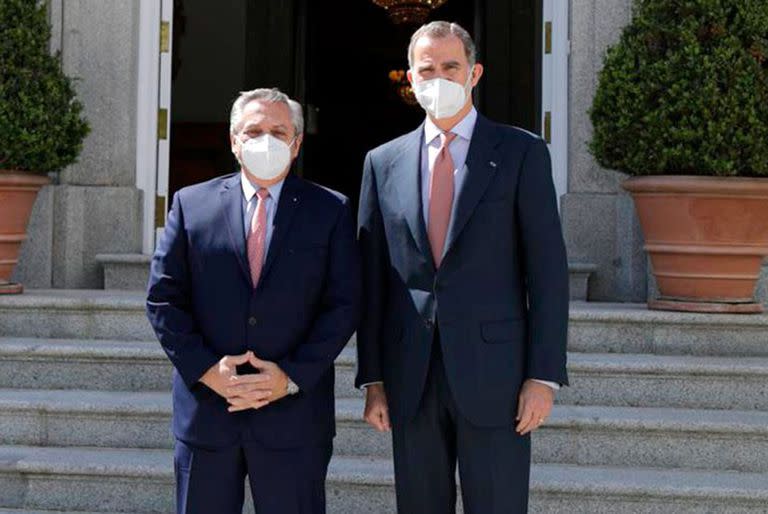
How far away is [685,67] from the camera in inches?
165

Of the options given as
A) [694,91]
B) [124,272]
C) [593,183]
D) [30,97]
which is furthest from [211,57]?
[694,91]

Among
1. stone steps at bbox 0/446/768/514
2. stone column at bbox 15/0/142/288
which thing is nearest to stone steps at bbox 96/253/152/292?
stone column at bbox 15/0/142/288

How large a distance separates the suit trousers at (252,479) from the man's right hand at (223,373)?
148 mm

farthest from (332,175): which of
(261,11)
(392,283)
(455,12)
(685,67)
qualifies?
(392,283)

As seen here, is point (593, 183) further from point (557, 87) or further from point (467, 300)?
point (467, 300)

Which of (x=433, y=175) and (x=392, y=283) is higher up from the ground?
(x=433, y=175)

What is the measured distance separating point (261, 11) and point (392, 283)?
5190mm

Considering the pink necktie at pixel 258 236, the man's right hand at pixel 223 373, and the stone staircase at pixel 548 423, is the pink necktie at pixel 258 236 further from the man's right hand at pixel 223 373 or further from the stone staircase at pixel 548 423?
the stone staircase at pixel 548 423

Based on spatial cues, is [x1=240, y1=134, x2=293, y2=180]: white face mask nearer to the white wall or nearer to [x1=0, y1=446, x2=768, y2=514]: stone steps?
[x1=0, y1=446, x2=768, y2=514]: stone steps

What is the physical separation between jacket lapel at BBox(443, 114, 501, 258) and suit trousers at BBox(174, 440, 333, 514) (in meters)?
0.64

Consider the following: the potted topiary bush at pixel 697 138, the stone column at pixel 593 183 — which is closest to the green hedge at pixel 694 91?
the potted topiary bush at pixel 697 138

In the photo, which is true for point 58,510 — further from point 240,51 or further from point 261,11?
point 240,51

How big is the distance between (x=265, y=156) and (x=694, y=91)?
239 centimetres

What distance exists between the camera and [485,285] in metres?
2.37
